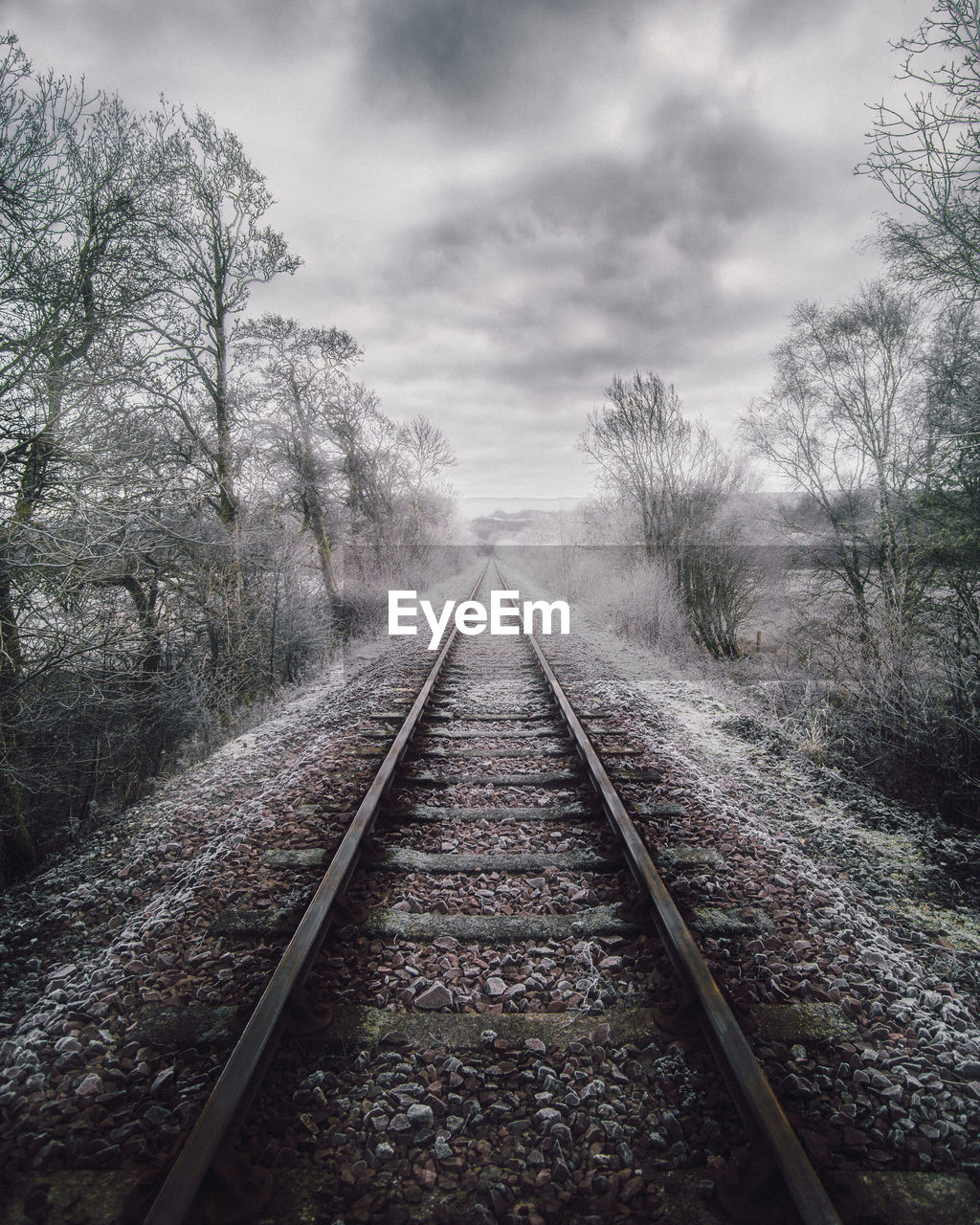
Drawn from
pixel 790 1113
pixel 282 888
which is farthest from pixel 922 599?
pixel 282 888

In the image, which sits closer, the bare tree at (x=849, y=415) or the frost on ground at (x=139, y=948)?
the frost on ground at (x=139, y=948)

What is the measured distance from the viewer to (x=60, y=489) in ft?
18.4

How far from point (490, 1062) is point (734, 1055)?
0.86 meters

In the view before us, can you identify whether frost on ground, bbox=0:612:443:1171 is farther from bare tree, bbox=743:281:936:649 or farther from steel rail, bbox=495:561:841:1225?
bare tree, bbox=743:281:936:649

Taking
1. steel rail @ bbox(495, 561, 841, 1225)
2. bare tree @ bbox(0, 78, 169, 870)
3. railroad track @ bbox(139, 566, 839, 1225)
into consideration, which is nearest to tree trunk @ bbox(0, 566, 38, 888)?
bare tree @ bbox(0, 78, 169, 870)

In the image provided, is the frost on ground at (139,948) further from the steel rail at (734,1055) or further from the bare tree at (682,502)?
the bare tree at (682,502)

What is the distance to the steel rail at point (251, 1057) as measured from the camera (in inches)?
59.7

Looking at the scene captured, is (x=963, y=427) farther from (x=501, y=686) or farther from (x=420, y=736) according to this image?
(x=420, y=736)

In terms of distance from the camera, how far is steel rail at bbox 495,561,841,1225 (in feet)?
4.92

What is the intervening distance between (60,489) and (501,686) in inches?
204

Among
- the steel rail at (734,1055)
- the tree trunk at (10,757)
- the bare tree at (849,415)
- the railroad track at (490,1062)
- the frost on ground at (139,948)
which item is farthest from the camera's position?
the bare tree at (849,415)

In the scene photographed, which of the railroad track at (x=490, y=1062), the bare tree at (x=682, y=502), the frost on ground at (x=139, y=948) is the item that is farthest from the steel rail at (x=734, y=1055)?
the bare tree at (x=682, y=502)

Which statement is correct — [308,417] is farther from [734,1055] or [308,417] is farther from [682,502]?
[734,1055]

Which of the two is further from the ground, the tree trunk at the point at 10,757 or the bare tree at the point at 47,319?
the bare tree at the point at 47,319
